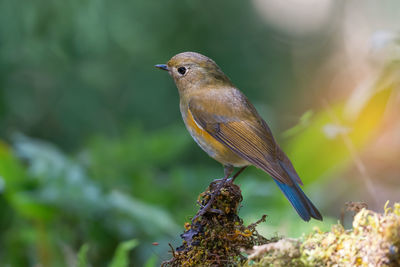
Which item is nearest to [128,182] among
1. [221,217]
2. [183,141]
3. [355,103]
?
[183,141]

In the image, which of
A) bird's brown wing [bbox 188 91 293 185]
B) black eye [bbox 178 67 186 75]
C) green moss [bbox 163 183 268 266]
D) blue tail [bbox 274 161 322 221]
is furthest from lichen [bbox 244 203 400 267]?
black eye [bbox 178 67 186 75]

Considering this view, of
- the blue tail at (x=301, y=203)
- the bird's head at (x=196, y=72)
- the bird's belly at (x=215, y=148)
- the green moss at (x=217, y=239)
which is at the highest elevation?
the bird's head at (x=196, y=72)

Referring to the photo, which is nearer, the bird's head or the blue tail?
the blue tail

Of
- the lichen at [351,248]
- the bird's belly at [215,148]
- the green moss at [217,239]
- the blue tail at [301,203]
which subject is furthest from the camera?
the bird's belly at [215,148]

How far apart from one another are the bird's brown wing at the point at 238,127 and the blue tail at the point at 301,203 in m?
0.23

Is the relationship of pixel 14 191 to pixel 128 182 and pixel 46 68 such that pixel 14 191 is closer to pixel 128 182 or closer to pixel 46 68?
pixel 128 182

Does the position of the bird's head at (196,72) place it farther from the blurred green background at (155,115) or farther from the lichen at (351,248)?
the lichen at (351,248)

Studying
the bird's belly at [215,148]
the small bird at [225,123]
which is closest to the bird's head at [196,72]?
the small bird at [225,123]

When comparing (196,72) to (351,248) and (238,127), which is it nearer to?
(238,127)

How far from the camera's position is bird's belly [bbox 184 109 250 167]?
10.4 ft

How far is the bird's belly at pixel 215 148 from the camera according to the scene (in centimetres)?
318

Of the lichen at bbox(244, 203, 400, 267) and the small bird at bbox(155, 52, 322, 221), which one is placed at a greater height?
the small bird at bbox(155, 52, 322, 221)

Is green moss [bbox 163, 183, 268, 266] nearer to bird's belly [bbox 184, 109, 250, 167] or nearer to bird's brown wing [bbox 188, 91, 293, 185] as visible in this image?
bird's brown wing [bbox 188, 91, 293, 185]

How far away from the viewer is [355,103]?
3.58m
